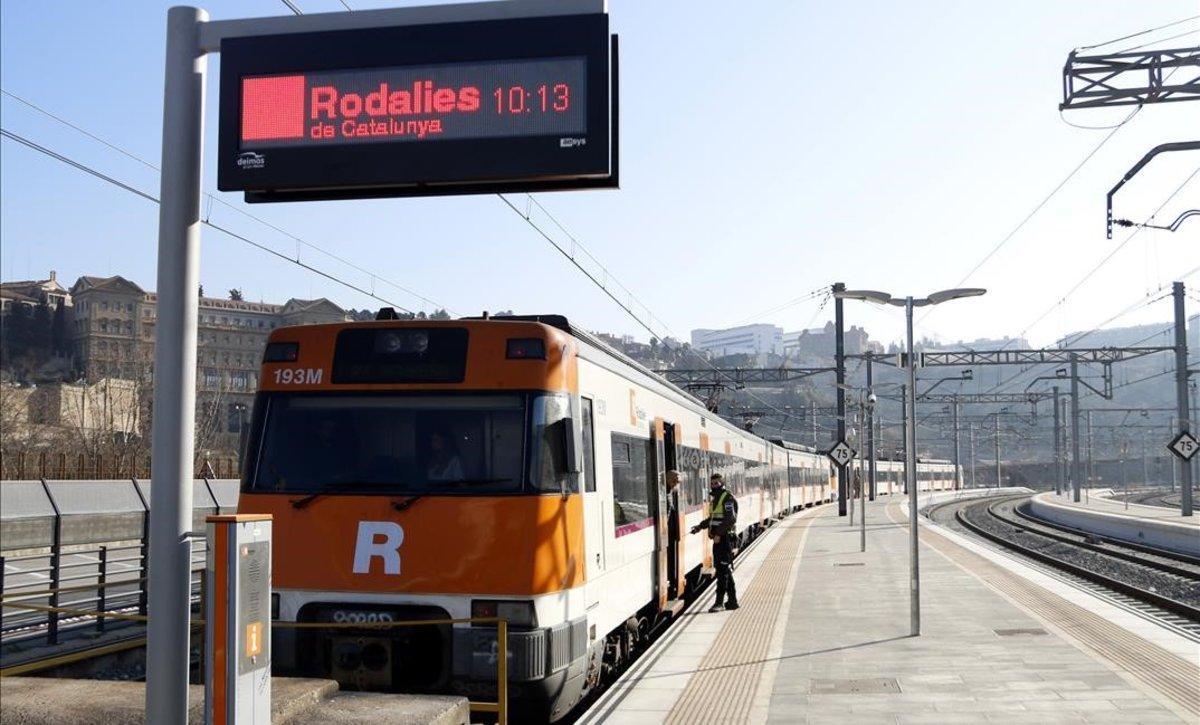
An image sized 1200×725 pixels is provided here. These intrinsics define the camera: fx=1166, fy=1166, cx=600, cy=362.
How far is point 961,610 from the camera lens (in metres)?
15.9

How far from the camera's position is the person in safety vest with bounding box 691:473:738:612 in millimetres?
15641

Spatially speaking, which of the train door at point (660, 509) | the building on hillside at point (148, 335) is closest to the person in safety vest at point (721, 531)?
the train door at point (660, 509)

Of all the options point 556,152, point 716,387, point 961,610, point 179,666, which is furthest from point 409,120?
point 716,387

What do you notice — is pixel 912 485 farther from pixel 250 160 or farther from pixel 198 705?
pixel 250 160

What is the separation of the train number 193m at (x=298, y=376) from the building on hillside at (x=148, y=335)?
2053 inches

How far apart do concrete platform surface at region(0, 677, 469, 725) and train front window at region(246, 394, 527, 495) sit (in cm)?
180

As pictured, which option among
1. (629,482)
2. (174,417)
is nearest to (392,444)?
(174,417)

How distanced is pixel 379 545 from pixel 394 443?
78 cm

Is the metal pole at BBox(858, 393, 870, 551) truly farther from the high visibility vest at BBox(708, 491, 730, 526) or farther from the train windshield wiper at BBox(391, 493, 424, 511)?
the train windshield wiper at BBox(391, 493, 424, 511)

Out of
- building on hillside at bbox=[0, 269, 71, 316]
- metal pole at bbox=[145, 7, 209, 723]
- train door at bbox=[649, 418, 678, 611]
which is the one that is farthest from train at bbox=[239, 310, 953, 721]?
building on hillside at bbox=[0, 269, 71, 316]

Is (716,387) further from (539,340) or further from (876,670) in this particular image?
(539,340)

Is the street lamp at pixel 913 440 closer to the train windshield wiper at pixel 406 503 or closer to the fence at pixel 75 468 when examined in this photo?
the train windshield wiper at pixel 406 503

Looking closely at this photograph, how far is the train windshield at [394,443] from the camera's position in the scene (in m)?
8.70

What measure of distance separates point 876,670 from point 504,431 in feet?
15.5
